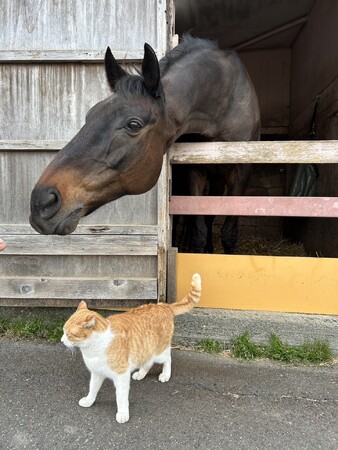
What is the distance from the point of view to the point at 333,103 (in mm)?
3717

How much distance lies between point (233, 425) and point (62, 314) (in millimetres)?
1572

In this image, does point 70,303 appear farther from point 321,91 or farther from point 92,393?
point 321,91

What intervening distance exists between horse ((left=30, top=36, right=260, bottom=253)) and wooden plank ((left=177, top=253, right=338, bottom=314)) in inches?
33.7

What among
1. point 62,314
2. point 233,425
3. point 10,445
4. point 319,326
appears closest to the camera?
point 10,445

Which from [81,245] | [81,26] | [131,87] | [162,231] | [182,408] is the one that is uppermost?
[81,26]

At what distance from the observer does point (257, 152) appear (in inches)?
89.4

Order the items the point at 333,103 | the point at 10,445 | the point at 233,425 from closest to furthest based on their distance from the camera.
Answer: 1. the point at 10,445
2. the point at 233,425
3. the point at 333,103

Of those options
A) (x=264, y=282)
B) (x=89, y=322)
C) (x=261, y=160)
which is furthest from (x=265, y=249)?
(x=89, y=322)

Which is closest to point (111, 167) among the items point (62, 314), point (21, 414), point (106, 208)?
point (106, 208)

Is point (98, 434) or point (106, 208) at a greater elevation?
point (106, 208)

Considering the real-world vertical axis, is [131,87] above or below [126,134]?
above

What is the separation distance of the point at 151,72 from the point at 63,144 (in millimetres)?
1047

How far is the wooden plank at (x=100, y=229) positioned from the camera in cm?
250

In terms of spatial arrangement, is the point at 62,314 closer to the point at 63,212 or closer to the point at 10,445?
the point at 10,445
